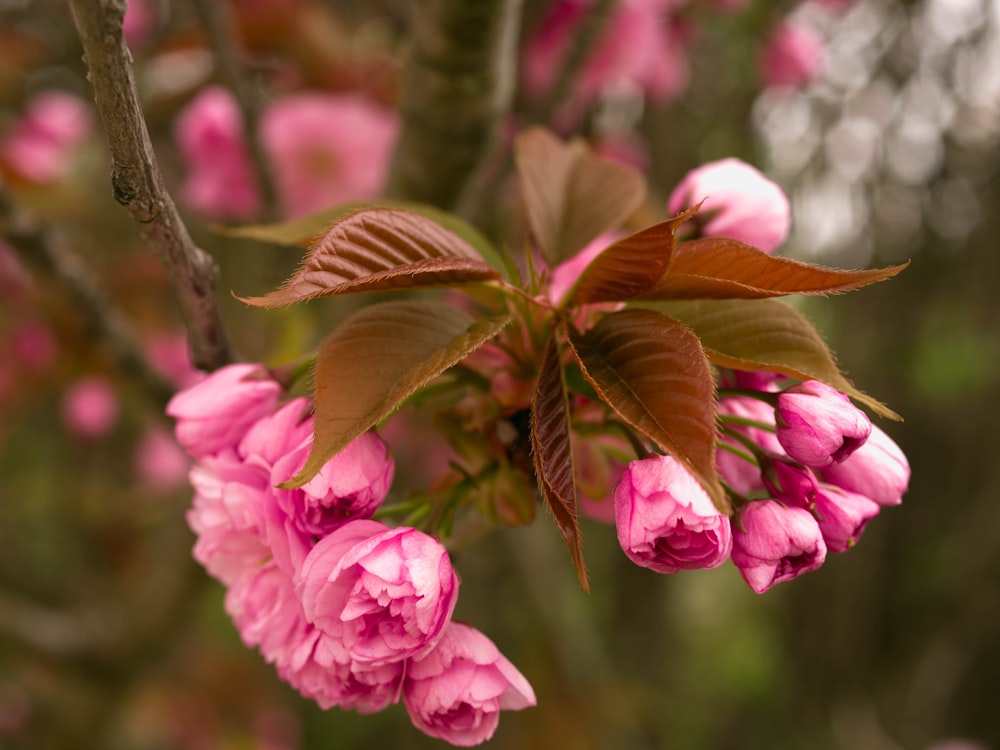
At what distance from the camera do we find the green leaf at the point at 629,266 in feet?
1.82

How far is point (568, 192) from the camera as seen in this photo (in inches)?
33.9

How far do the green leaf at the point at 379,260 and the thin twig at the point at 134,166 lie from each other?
15 cm

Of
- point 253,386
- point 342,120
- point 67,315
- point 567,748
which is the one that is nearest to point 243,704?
point 567,748

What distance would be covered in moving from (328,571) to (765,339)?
38 cm

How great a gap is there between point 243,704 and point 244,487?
3.05 m

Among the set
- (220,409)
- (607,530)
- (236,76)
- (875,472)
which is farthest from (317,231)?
(607,530)

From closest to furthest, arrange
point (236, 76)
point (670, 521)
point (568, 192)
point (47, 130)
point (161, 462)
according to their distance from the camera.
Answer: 1. point (670, 521)
2. point (568, 192)
3. point (236, 76)
4. point (47, 130)
5. point (161, 462)

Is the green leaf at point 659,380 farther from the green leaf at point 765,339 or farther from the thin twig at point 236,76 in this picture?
the thin twig at point 236,76

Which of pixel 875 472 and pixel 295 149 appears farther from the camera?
pixel 295 149

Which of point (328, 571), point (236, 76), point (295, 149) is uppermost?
point (236, 76)

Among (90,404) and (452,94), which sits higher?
(452,94)

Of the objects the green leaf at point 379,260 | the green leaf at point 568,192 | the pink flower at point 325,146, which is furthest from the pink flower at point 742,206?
the pink flower at point 325,146

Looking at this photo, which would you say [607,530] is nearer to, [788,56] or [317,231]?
[788,56]

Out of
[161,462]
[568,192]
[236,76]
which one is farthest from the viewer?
[161,462]
